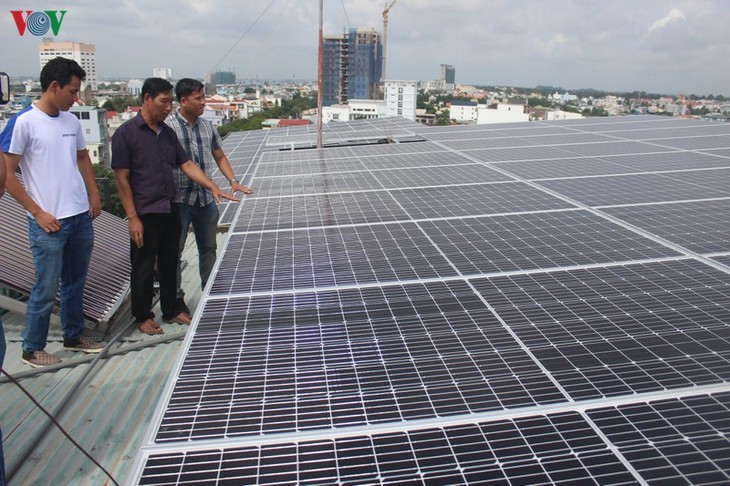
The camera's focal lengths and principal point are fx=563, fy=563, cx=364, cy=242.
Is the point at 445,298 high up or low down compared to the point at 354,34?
down

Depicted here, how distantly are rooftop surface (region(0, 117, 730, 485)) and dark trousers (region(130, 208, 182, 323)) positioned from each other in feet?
1.24

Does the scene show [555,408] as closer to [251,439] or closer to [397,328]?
[397,328]

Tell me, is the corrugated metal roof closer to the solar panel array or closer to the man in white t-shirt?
the man in white t-shirt

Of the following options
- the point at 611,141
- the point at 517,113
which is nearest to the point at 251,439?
the point at 611,141

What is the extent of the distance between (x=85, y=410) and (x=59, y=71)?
3098mm

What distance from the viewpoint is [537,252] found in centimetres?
527

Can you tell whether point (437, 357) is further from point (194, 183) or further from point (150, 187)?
point (194, 183)

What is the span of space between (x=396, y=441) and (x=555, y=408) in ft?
2.76

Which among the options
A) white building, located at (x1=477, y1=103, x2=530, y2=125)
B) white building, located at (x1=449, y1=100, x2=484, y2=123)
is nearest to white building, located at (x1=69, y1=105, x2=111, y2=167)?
white building, located at (x1=477, y1=103, x2=530, y2=125)

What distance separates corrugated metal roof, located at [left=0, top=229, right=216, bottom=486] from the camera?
13.2 feet

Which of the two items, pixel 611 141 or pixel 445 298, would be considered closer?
pixel 445 298

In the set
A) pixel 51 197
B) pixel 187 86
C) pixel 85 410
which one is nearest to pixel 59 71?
pixel 51 197

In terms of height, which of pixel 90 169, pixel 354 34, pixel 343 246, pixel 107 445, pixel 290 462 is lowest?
pixel 107 445

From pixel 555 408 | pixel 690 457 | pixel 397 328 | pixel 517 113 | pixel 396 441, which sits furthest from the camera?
pixel 517 113
